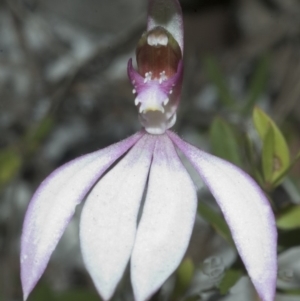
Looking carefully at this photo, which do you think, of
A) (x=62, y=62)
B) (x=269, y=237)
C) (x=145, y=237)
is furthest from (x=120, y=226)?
(x=62, y=62)

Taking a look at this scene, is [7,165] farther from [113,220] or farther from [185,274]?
[113,220]

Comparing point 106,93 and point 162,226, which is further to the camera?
point 106,93

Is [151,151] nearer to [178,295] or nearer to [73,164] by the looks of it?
[73,164]

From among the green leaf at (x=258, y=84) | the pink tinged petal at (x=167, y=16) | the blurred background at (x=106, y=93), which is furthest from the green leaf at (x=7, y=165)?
the pink tinged petal at (x=167, y=16)

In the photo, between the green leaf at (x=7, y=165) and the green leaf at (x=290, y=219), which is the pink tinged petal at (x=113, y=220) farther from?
the green leaf at (x=7, y=165)

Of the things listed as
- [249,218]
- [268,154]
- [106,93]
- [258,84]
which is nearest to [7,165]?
[106,93]

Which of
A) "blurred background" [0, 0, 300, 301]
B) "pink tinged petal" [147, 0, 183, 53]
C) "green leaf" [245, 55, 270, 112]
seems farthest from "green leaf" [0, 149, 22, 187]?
"pink tinged petal" [147, 0, 183, 53]
